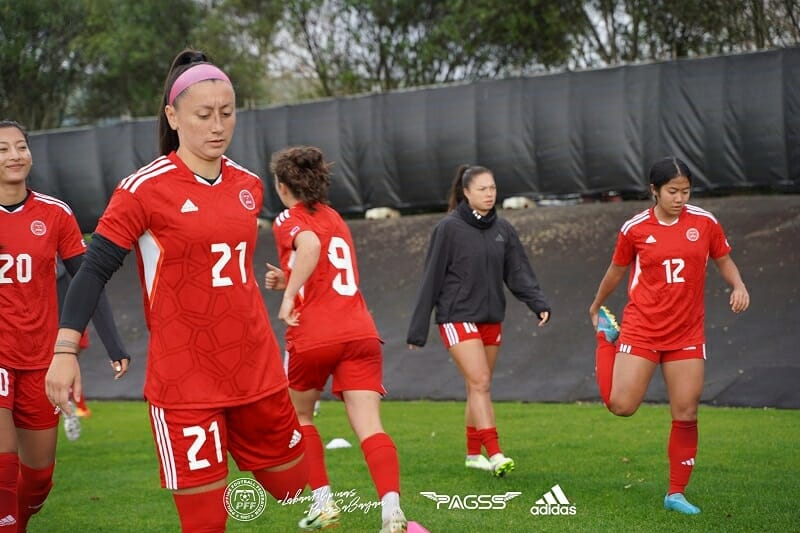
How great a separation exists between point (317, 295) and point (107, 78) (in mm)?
32027

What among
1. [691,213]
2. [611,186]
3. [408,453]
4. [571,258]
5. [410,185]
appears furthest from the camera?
[410,185]

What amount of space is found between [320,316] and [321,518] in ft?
3.95

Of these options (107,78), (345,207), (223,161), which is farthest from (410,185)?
(107,78)

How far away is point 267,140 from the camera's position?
64.8 feet

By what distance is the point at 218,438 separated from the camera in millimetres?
4059

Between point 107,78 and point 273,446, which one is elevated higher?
point 107,78

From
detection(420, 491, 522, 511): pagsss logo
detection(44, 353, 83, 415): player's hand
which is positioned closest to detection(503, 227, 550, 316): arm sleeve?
detection(420, 491, 522, 511): pagsss logo

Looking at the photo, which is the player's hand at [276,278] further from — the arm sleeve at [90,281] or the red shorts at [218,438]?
the arm sleeve at [90,281]

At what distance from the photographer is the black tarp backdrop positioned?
15438 mm

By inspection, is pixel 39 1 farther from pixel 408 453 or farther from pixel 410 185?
pixel 408 453

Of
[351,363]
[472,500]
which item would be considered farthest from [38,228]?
[472,500]

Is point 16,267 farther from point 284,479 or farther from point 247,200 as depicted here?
point 284,479

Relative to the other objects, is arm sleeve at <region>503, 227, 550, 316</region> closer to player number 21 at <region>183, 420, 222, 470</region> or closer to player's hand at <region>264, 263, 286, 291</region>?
player's hand at <region>264, 263, 286, 291</region>

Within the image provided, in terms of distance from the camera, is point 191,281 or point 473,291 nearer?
point 191,281
